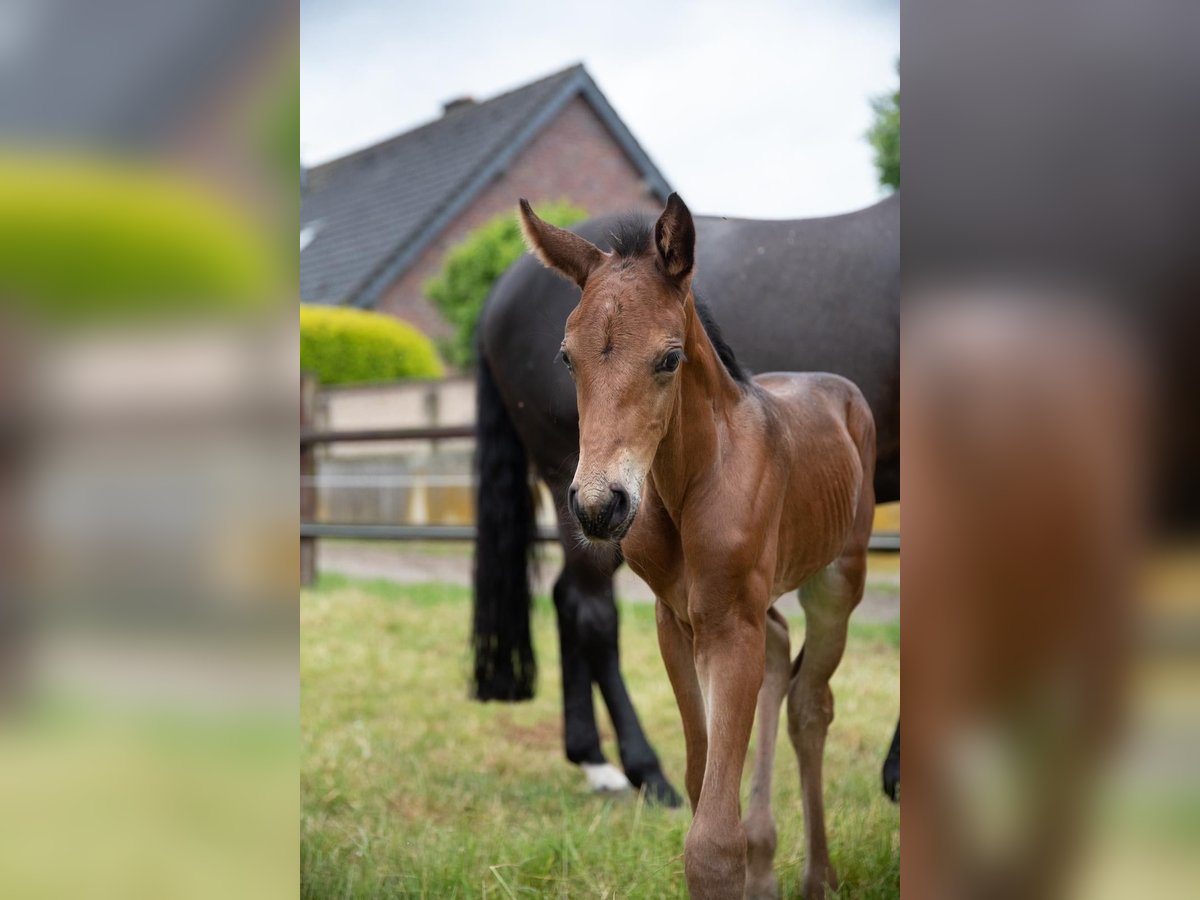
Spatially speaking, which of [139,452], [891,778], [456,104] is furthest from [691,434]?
[456,104]

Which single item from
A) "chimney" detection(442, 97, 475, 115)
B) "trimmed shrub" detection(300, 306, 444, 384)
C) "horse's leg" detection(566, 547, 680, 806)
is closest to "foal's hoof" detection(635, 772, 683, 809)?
"horse's leg" detection(566, 547, 680, 806)

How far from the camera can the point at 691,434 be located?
2.04m

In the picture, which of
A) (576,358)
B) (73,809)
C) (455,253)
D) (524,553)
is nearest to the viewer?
(73,809)

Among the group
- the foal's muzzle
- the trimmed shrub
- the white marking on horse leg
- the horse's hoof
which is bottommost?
the white marking on horse leg

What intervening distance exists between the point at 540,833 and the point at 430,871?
501mm

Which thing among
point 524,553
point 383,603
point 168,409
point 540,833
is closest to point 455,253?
point 383,603

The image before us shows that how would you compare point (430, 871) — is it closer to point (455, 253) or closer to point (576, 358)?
point (576, 358)

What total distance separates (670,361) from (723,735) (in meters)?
0.64

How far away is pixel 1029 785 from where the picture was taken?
1251 mm

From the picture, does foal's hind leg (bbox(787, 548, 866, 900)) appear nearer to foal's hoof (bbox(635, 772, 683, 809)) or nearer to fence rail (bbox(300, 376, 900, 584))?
foal's hoof (bbox(635, 772, 683, 809))

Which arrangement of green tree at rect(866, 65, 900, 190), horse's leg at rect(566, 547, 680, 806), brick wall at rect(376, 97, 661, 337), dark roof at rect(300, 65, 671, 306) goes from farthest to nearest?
brick wall at rect(376, 97, 661, 337) → dark roof at rect(300, 65, 671, 306) → green tree at rect(866, 65, 900, 190) → horse's leg at rect(566, 547, 680, 806)

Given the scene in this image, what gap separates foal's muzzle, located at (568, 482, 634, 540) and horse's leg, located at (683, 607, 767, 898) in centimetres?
39

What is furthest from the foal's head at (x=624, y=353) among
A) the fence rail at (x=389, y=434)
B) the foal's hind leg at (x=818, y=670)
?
the fence rail at (x=389, y=434)

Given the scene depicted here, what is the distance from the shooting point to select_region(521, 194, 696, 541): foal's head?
1.69 m
